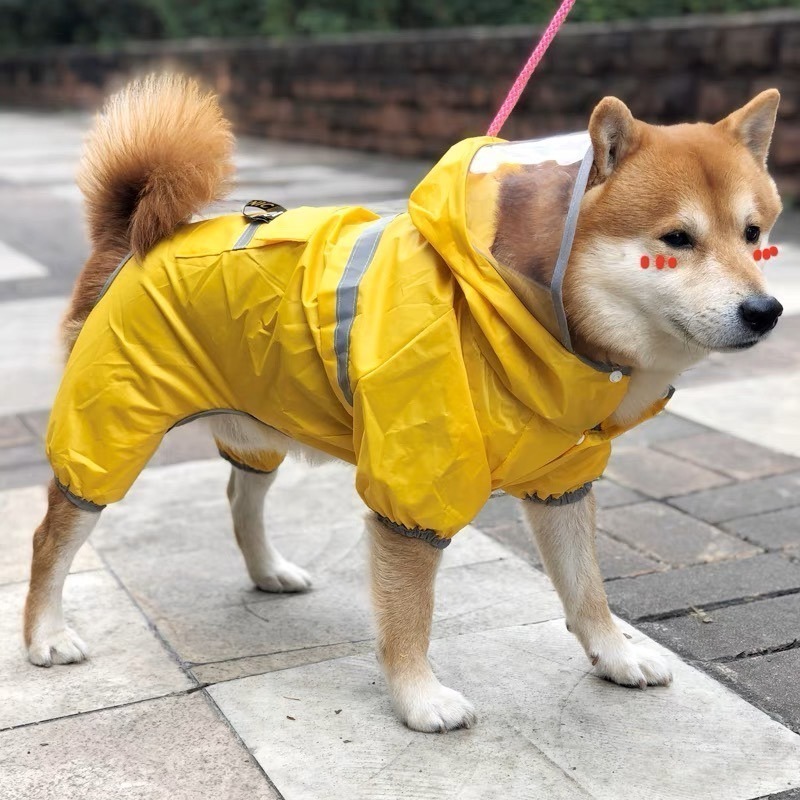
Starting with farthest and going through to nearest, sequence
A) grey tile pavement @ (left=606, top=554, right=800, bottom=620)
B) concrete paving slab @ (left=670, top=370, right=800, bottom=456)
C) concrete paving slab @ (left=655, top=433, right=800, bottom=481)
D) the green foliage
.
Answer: the green foliage
concrete paving slab @ (left=670, top=370, right=800, bottom=456)
concrete paving slab @ (left=655, top=433, right=800, bottom=481)
grey tile pavement @ (left=606, top=554, right=800, bottom=620)

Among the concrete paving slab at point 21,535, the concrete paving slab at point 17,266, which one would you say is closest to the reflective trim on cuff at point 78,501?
the concrete paving slab at point 21,535

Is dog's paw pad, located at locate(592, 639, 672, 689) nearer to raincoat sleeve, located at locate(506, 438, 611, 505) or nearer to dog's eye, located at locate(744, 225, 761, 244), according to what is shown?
raincoat sleeve, located at locate(506, 438, 611, 505)

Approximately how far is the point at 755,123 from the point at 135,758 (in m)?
1.95

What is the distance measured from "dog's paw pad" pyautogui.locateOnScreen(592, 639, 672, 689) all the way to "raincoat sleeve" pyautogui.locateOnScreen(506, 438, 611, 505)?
0.39 m

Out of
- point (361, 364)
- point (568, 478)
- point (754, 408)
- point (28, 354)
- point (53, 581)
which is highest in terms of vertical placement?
point (361, 364)

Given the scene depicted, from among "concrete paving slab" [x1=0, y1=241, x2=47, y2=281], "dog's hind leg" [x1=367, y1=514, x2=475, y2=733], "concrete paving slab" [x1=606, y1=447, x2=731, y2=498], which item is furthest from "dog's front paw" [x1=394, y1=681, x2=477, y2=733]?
"concrete paving slab" [x1=0, y1=241, x2=47, y2=281]

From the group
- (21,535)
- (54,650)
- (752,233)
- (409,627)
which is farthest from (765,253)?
(21,535)

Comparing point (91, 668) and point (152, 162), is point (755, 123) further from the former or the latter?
point (91, 668)

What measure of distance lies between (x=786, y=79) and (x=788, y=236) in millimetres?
1314

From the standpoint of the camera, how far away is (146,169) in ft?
9.99

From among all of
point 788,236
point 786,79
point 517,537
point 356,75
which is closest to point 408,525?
point 517,537

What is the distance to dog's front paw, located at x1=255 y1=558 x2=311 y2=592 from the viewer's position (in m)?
3.47

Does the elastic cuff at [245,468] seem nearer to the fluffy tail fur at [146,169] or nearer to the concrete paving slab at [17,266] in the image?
the fluffy tail fur at [146,169]

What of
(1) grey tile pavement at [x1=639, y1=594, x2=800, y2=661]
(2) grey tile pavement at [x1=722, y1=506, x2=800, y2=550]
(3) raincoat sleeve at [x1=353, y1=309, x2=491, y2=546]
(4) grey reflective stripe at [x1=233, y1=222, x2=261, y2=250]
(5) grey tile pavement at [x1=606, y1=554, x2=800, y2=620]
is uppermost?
(4) grey reflective stripe at [x1=233, y1=222, x2=261, y2=250]
